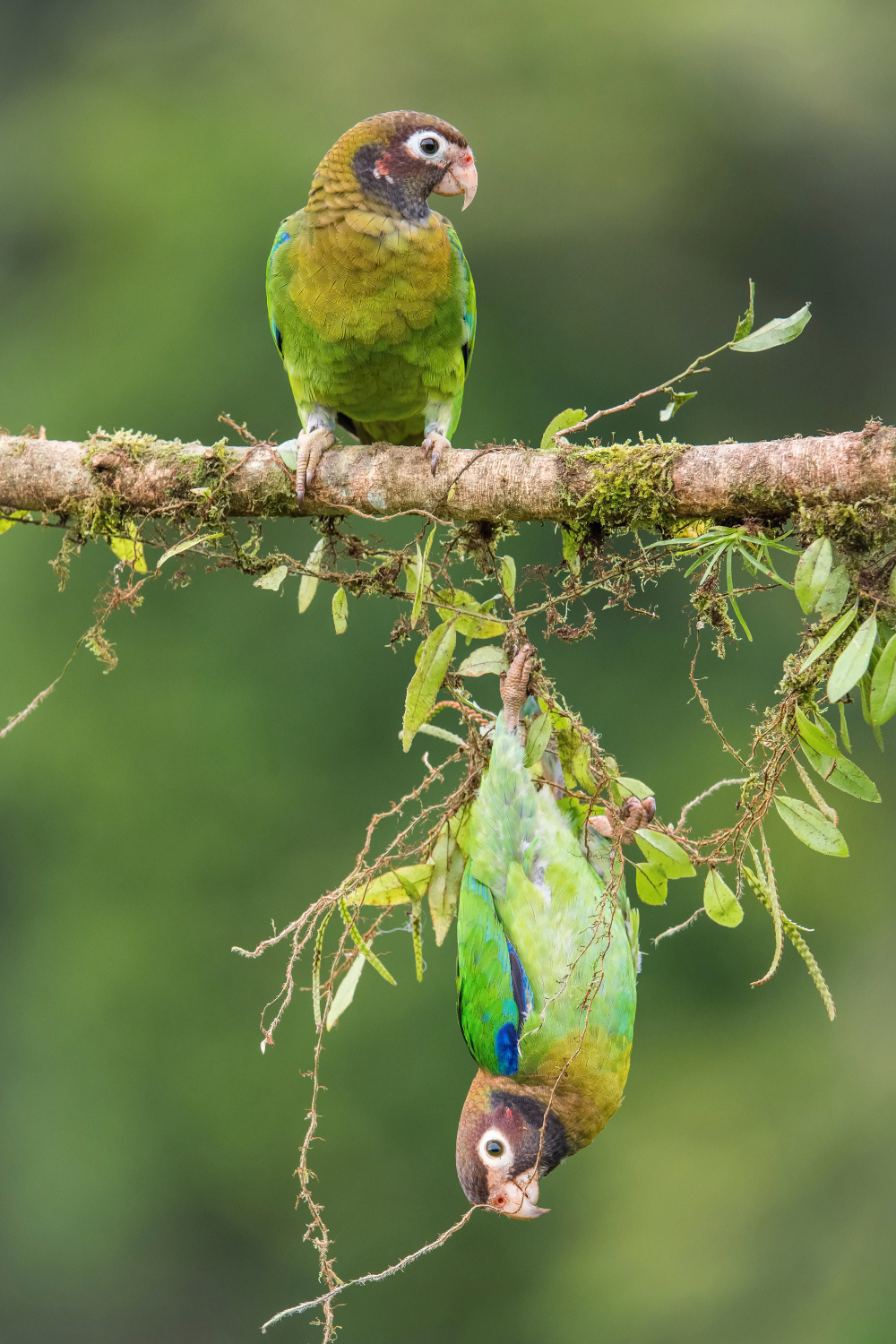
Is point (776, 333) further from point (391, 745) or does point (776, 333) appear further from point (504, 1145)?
point (391, 745)

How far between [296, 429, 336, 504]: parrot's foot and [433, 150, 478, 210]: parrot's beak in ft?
2.51

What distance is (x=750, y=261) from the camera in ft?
20.6

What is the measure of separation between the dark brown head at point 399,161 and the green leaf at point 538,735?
51.2 inches

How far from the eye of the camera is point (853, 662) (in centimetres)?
163

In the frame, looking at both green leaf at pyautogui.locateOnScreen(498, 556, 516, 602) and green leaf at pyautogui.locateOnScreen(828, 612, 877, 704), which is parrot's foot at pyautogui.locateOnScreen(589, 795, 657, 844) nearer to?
green leaf at pyautogui.locateOnScreen(498, 556, 516, 602)

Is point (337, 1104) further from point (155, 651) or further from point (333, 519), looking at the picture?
point (333, 519)

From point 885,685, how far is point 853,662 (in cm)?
7

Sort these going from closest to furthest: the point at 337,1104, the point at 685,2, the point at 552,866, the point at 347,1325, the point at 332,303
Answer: the point at 552,866 → the point at 332,303 → the point at 337,1104 → the point at 347,1325 → the point at 685,2

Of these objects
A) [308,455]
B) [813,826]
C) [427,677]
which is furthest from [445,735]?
[813,826]

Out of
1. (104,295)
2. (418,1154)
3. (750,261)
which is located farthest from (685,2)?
(418,1154)

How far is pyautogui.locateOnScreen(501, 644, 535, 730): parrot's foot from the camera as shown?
2066 mm

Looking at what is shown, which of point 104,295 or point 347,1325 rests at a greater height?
point 104,295

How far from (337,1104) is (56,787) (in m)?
2.20

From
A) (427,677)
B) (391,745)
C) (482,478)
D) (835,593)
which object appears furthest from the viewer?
(391,745)
